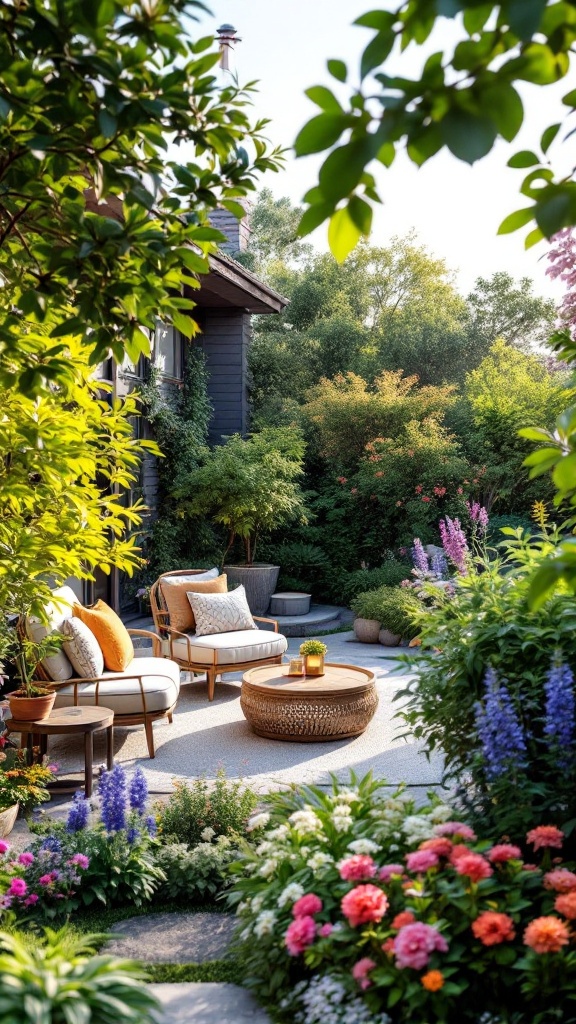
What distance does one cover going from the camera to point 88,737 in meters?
4.75

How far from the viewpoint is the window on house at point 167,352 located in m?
11.0

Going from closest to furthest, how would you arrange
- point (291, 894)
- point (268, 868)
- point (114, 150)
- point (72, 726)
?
point (114, 150) < point (291, 894) < point (268, 868) < point (72, 726)

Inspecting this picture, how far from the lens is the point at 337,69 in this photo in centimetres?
80

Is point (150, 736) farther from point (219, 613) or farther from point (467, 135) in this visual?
point (467, 135)

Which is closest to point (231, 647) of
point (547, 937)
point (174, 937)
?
point (174, 937)

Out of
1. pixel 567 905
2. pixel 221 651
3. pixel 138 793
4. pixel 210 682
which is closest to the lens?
pixel 567 905

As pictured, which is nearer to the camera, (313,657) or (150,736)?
(150,736)

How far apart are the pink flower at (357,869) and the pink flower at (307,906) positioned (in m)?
0.10

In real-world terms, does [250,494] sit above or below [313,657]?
above

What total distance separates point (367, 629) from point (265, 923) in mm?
7359

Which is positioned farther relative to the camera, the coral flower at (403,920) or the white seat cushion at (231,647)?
the white seat cushion at (231,647)

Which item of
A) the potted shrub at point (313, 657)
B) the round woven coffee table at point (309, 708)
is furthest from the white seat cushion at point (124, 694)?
the potted shrub at point (313, 657)

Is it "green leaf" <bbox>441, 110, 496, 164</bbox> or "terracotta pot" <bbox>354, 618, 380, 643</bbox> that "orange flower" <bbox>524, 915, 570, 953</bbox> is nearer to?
"green leaf" <bbox>441, 110, 496, 164</bbox>

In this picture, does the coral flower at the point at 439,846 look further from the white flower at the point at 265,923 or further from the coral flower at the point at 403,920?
the white flower at the point at 265,923
